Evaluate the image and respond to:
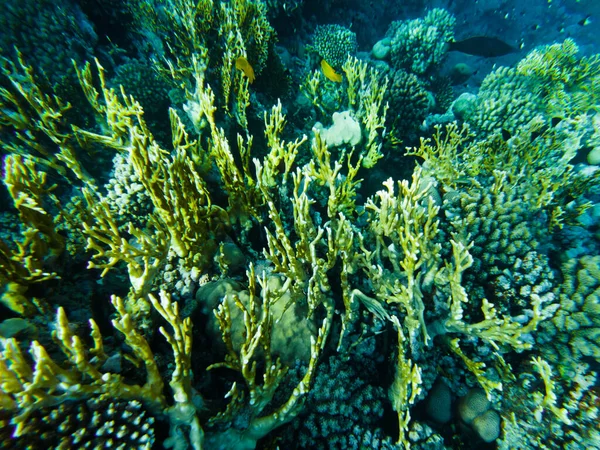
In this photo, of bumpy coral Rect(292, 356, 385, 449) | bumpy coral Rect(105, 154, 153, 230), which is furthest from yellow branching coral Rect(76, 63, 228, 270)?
bumpy coral Rect(292, 356, 385, 449)

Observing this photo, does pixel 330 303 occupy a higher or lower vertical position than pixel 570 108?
lower

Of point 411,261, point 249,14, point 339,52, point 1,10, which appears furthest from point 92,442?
point 339,52

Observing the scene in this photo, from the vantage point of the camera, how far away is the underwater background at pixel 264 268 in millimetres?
1833

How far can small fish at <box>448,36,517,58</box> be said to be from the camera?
9.48 m

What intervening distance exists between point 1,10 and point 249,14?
386 centimetres

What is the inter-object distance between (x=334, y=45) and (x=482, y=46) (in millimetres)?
6832

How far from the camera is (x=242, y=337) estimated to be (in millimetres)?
2346

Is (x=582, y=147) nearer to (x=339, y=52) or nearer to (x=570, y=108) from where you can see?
(x=570, y=108)

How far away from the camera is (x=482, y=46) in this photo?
32.5 feet

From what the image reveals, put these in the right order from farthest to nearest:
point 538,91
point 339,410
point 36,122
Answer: point 538,91 → point 36,122 → point 339,410

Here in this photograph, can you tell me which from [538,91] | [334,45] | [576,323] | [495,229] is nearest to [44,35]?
[334,45]

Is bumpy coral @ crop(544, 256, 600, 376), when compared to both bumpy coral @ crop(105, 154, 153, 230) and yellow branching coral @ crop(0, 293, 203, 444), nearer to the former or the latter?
yellow branching coral @ crop(0, 293, 203, 444)

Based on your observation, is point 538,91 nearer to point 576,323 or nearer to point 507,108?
point 507,108

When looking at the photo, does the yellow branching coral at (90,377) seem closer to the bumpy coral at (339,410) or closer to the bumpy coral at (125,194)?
the bumpy coral at (339,410)
